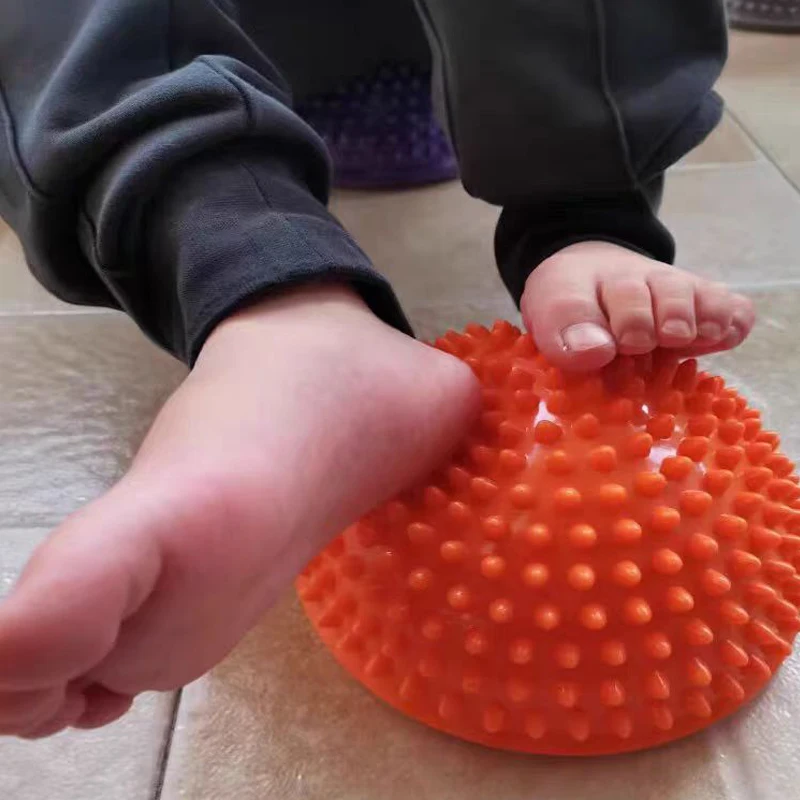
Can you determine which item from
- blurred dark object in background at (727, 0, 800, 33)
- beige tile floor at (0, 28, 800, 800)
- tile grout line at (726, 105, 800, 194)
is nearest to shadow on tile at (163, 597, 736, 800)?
beige tile floor at (0, 28, 800, 800)

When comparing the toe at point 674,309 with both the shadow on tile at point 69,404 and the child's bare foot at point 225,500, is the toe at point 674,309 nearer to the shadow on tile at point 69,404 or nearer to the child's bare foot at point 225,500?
the child's bare foot at point 225,500

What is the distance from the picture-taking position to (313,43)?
2.98 feet

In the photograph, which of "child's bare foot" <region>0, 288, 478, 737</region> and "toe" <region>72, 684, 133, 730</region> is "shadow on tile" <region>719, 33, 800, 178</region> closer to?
"child's bare foot" <region>0, 288, 478, 737</region>

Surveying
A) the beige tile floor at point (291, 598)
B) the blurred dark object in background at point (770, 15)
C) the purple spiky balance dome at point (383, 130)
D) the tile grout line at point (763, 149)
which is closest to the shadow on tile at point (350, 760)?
the beige tile floor at point (291, 598)

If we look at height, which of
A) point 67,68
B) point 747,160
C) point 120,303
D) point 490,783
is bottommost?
point 747,160

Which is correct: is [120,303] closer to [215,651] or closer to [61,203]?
[61,203]

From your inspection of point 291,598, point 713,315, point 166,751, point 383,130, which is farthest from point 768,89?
point 166,751

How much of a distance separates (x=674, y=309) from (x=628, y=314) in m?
0.02

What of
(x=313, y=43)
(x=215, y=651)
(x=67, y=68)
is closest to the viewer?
(x=215, y=651)

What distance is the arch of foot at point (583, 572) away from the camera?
0.44 meters

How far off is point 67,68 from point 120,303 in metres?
0.13

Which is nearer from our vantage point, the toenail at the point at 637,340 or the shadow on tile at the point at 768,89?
the toenail at the point at 637,340

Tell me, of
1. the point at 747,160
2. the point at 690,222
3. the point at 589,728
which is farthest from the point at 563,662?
the point at 747,160

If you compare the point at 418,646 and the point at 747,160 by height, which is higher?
the point at 418,646
